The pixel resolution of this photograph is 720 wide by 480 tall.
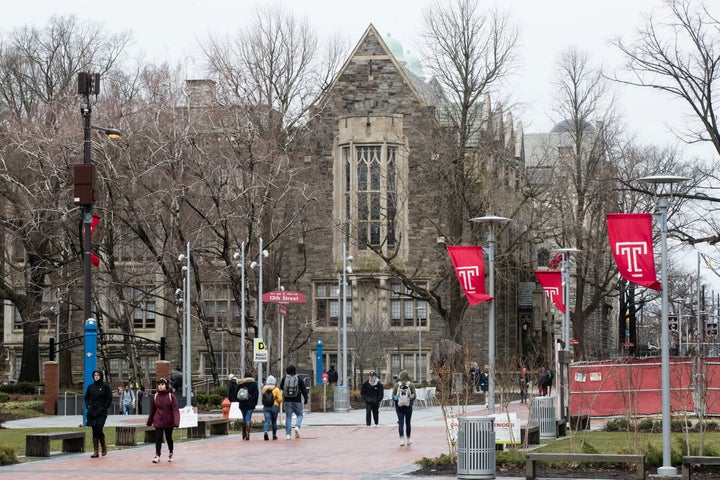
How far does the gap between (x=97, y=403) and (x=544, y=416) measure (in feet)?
30.5

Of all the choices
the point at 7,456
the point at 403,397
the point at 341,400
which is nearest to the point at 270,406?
the point at 403,397

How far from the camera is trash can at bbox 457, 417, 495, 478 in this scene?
19.0m

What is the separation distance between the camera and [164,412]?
2245cm

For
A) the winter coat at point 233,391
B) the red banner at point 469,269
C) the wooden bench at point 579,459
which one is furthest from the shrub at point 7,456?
the winter coat at point 233,391

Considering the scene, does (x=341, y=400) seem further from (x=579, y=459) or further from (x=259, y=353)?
(x=579, y=459)

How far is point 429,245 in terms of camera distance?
61312mm

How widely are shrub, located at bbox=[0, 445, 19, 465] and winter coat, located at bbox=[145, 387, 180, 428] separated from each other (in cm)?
238

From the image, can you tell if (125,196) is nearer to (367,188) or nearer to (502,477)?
(367,188)

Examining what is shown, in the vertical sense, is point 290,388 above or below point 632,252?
below

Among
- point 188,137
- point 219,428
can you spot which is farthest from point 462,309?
point 219,428

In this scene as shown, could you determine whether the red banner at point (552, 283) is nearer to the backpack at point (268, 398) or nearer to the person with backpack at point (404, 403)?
the backpack at point (268, 398)

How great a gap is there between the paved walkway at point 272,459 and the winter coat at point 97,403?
750 millimetres

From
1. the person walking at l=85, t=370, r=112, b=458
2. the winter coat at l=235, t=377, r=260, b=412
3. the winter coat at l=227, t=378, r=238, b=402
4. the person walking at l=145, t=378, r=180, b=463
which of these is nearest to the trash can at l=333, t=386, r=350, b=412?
the winter coat at l=227, t=378, r=238, b=402

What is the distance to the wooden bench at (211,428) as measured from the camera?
29.5 metres
